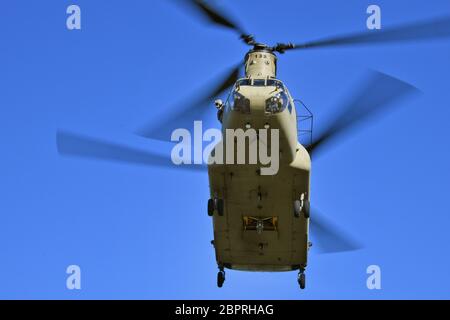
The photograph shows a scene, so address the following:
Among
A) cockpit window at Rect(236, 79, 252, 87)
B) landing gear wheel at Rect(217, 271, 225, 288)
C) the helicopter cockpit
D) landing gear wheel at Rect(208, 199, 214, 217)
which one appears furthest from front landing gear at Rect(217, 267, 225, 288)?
cockpit window at Rect(236, 79, 252, 87)

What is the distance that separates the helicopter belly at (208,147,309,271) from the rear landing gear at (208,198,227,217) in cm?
19

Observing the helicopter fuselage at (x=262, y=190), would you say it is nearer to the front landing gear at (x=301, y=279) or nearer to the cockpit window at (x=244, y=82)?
the cockpit window at (x=244, y=82)

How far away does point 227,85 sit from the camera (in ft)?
99.1

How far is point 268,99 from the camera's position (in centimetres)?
2692

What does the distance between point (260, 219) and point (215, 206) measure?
1.67 m

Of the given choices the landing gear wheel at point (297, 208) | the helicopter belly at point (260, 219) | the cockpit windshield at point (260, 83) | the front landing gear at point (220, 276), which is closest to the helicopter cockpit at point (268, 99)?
the cockpit windshield at point (260, 83)

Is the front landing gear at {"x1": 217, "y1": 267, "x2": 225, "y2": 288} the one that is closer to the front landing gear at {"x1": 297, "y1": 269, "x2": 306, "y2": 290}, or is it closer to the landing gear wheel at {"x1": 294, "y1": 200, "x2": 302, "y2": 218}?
the front landing gear at {"x1": 297, "y1": 269, "x2": 306, "y2": 290}

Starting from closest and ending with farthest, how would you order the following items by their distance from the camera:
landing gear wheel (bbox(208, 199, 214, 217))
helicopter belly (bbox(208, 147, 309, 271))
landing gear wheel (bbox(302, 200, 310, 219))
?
helicopter belly (bbox(208, 147, 309, 271)) → landing gear wheel (bbox(302, 200, 310, 219)) → landing gear wheel (bbox(208, 199, 214, 217))

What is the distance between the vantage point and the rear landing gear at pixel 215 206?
2923 cm

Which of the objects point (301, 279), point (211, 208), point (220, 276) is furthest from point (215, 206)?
point (301, 279)

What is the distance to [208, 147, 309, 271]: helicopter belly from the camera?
28.5m

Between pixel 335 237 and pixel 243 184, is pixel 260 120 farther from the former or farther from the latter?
pixel 335 237

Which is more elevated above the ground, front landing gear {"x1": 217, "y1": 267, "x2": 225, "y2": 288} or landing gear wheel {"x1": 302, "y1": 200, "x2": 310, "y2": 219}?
landing gear wheel {"x1": 302, "y1": 200, "x2": 310, "y2": 219}

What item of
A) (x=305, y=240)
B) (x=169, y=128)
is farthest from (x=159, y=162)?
(x=305, y=240)
